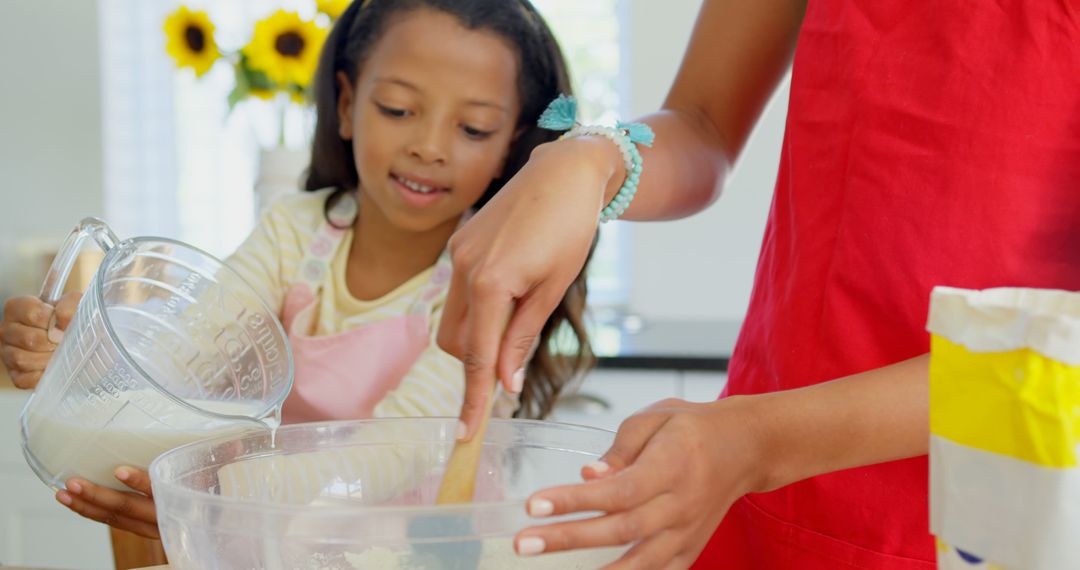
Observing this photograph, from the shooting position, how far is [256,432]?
663 mm

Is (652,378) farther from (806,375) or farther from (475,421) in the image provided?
(475,421)

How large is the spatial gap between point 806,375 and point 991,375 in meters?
0.47

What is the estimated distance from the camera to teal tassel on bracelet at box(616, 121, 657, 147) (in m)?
0.78

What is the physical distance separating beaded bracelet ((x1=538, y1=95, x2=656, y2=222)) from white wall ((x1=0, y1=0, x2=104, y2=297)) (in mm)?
1876

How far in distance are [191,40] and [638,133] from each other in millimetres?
1244

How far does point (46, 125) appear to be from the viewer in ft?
7.80

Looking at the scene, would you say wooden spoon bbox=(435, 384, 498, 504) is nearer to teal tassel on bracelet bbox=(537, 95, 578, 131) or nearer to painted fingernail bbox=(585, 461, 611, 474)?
painted fingernail bbox=(585, 461, 611, 474)

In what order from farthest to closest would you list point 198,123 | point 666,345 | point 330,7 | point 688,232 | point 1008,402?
1. point 198,123
2. point 688,232
3. point 666,345
4. point 330,7
5. point 1008,402

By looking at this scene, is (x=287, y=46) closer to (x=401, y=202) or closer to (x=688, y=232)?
(x=401, y=202)

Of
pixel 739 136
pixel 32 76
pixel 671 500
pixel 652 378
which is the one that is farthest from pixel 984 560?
pixel 32 76

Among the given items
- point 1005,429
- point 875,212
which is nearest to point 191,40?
point 875,212

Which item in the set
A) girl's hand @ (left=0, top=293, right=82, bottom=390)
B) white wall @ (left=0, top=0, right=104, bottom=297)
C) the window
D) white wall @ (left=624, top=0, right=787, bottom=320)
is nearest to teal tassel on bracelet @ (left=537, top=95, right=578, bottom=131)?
girl's hand @ (left=0, top=293, right=82, bottom=390)

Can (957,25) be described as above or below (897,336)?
above

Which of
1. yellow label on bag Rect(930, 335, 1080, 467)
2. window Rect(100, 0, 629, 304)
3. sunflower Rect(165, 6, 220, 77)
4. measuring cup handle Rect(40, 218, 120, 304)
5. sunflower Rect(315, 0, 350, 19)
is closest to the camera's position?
yellow label on bag Rect(930, 335, 1080, 467)
